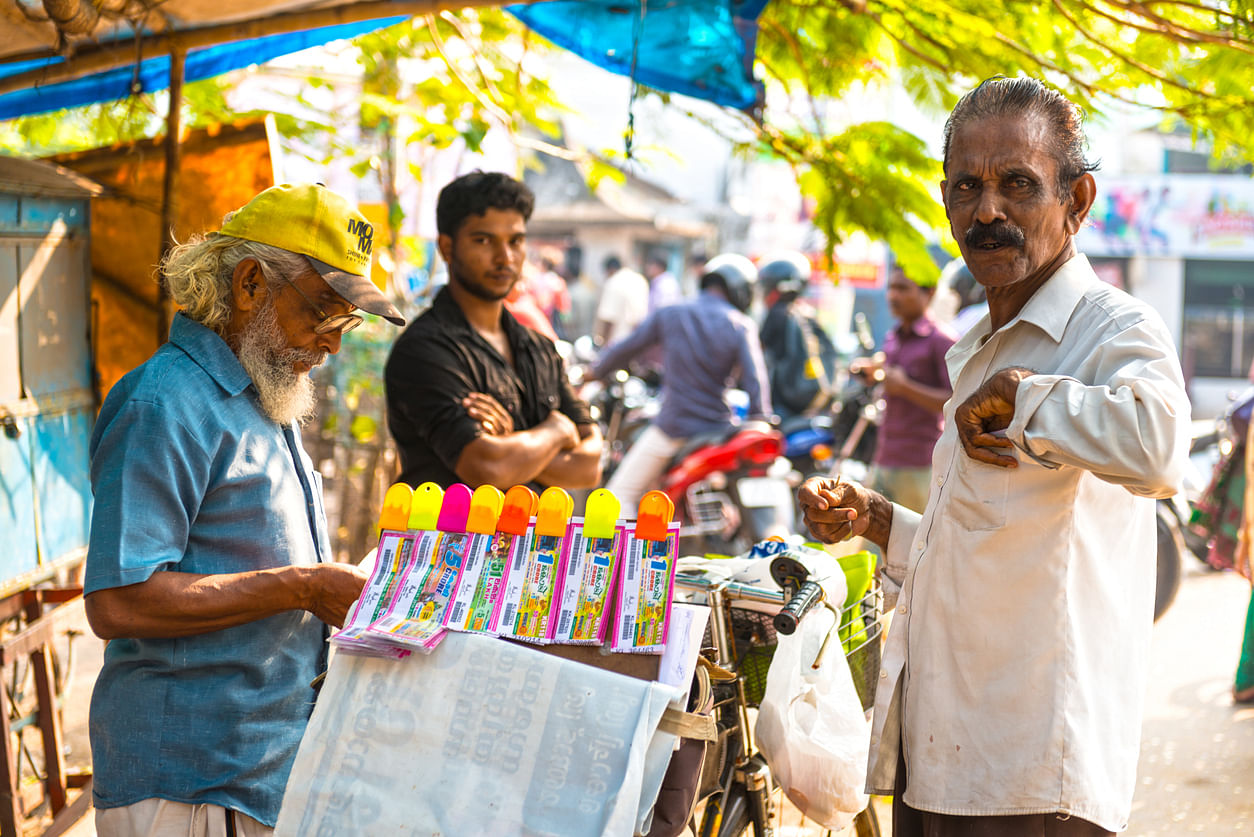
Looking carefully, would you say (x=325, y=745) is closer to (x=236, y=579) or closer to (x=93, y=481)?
(x=236, y=579)

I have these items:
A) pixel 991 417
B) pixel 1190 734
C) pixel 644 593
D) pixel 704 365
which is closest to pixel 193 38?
pixel 644 593

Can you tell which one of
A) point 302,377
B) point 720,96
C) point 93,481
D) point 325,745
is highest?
point 720,96

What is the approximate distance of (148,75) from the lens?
3.99 metres

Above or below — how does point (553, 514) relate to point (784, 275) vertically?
below

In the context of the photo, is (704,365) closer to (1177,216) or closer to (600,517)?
(600,517)

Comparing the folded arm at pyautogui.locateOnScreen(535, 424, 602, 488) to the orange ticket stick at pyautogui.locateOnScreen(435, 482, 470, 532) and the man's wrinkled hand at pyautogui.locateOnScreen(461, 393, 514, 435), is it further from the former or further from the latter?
the orange ticket stick at pyautogui.locateOnScreen(435, 482, 470, 532)

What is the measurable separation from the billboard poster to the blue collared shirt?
20.3 m

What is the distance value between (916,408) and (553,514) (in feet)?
13.2

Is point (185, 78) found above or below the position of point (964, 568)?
above

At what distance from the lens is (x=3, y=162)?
10.7 feet

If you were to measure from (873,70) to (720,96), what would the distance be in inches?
26.9

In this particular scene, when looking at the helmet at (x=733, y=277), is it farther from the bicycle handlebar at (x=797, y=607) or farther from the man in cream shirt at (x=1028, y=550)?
the man in cream shirt at (x=1028, y=550)

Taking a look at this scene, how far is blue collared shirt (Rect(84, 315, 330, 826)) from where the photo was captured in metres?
1.99

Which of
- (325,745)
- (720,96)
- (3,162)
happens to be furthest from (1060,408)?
(3,162)
